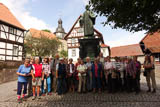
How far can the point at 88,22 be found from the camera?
786cm

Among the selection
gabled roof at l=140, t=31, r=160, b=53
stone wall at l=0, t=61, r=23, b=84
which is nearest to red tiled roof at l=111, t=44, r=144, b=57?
gabled roof at l=140, t=31, r=160, b=53

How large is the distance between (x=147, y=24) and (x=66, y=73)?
4326 mm

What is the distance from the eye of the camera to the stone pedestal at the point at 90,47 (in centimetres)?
713

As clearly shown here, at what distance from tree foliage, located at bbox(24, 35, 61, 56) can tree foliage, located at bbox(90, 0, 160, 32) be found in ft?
82.3

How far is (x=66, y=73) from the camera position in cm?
598

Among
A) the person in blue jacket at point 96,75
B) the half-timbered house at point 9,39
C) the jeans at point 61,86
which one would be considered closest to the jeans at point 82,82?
the person in blue jacket at point 96,75

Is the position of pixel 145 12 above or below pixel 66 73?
above

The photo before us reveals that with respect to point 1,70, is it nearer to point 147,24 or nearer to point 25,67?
point 25,67

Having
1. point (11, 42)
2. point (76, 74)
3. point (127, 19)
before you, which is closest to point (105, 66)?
point (76, 74)

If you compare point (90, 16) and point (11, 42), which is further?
point (11, 42)

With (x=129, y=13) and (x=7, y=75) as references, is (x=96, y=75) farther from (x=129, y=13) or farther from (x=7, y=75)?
(x=7, y=75)

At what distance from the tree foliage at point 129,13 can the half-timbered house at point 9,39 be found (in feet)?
52.9

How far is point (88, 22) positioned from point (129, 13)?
10.3 feet

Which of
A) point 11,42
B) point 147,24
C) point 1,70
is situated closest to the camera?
point 147,24
